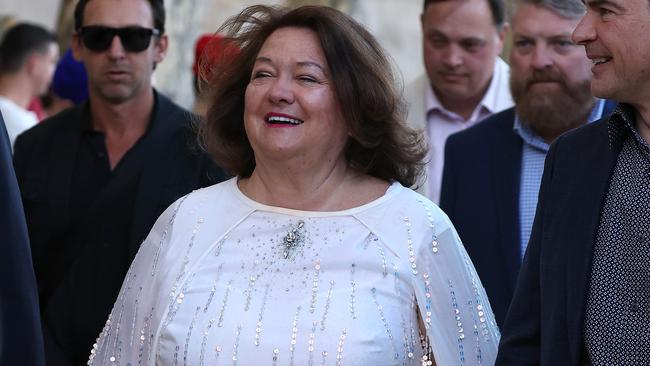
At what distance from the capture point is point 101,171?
5.54 metres

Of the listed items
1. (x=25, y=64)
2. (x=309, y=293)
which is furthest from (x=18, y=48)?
(x=309, y=293)

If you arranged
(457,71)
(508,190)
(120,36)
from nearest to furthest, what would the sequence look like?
(508,190) → (120,36) → (457,71)

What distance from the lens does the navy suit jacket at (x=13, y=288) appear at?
385cm

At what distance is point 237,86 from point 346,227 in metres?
0.74

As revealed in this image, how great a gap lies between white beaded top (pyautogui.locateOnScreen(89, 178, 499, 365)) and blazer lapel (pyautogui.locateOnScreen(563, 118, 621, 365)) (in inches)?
24.8

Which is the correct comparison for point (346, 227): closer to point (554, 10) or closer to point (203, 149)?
point (203, 149)

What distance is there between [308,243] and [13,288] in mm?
943

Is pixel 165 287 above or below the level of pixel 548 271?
below

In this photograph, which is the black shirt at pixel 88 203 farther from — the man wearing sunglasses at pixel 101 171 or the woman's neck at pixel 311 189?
the woman's neck at pixel 311 189

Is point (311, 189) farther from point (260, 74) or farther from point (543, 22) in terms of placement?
point (543, 22)

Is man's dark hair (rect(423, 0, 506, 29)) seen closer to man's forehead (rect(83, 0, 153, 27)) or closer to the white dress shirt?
man's forehead (rect(83, 0, 153, 27))

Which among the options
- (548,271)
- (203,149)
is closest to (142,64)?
(203,149)

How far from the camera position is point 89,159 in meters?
5.59

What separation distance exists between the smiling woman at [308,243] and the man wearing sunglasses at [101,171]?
0.64 m
